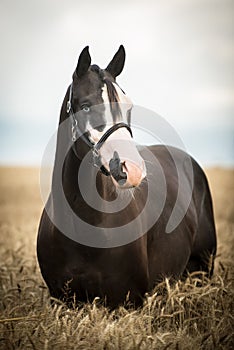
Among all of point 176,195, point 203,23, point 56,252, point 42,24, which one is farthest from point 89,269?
point 203,23

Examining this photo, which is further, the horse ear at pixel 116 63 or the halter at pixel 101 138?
the horse ear at pixel 116 63

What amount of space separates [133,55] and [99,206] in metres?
2.39

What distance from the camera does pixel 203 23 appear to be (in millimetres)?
5445

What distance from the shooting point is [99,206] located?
351cm

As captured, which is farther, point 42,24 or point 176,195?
point 42,24

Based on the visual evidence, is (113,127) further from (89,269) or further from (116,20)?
(116,20)

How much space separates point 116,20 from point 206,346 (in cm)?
323

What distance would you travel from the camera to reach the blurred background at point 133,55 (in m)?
5.10

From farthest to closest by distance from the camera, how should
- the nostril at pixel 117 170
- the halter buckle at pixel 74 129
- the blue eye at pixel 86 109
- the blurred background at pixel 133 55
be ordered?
the blurred background at pixel 133 55
the halter buckle at pixel 74 129
the blue eye at pixel 86 109
the nostril at pixel 117 170

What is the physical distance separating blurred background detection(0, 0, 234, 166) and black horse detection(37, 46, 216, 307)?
1.42 m

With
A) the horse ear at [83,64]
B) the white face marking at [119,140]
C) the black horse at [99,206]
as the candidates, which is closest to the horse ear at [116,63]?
the black horse at [99,206]

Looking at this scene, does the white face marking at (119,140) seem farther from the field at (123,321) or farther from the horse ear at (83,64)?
the field at (123,321)

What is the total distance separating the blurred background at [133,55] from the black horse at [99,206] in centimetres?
142

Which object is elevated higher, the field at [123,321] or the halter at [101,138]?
the halter at [101,138]
